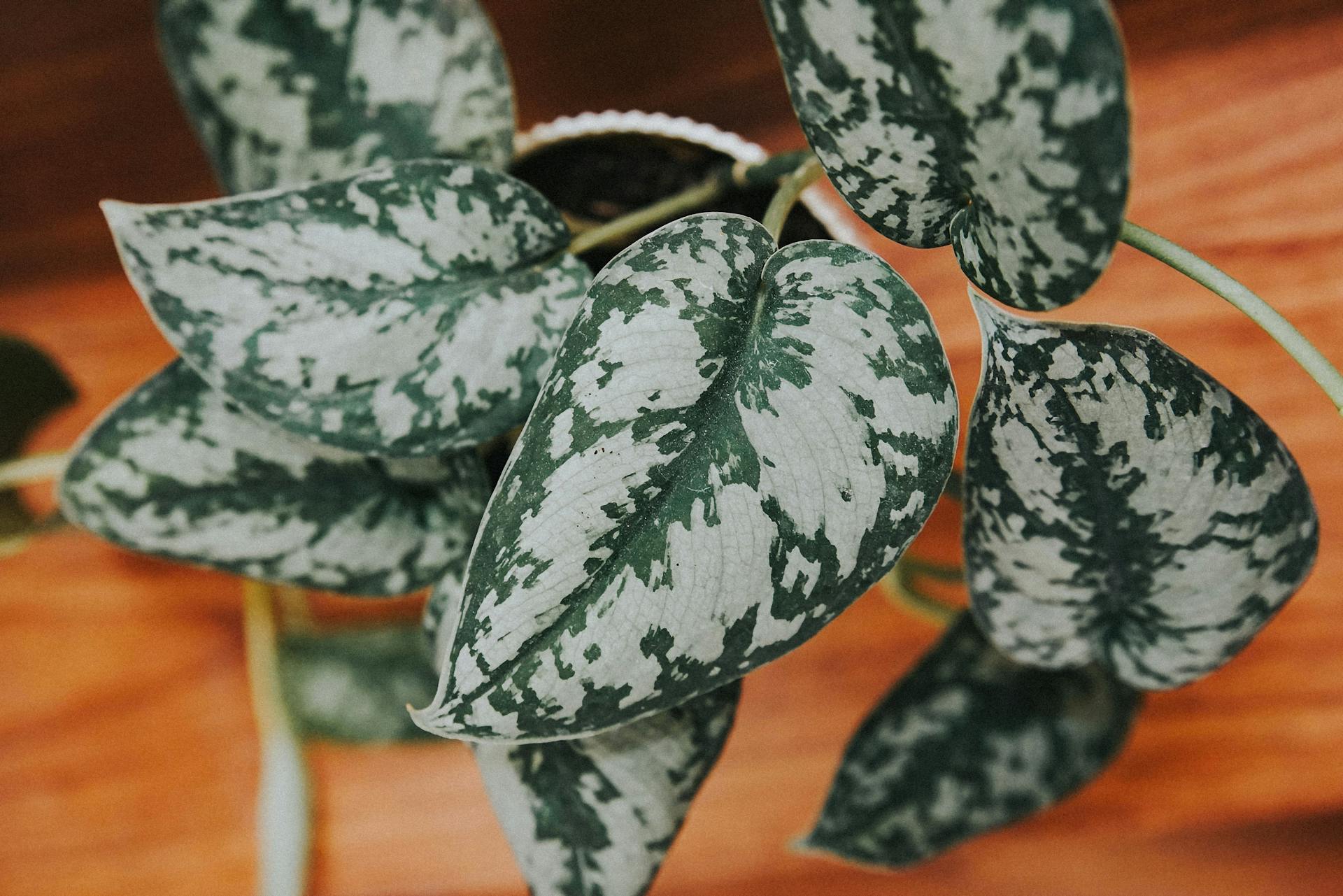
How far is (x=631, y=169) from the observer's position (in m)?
0.48

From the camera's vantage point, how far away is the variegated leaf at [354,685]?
0.60 metres

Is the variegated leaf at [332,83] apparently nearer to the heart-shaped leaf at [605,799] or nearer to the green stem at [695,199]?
the green stem at [695,199]

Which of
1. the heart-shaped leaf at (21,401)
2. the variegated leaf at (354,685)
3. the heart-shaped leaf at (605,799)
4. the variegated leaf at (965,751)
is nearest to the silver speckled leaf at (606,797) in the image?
the heart-shaped leaf at (605,799)

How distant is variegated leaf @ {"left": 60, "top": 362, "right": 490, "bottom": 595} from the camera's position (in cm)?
38

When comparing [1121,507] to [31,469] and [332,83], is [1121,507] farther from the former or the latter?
[31,469]

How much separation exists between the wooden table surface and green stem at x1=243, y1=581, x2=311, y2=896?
0.03 m

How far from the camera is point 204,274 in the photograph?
12.9 inches

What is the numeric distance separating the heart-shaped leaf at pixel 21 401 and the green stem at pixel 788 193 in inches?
17.4

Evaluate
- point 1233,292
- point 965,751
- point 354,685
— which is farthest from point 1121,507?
point 354,685

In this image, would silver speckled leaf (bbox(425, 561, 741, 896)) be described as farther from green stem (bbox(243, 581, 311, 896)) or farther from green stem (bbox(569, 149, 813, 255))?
green stem (bbox(243, 581, 311, 896))

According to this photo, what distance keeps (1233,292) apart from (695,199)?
220mm

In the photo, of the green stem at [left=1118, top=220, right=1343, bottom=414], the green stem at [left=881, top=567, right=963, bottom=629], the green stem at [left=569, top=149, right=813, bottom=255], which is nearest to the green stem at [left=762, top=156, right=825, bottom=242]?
the green stem at [left=569, top=149, right=813, bottom=255]

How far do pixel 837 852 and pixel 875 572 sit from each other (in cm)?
24

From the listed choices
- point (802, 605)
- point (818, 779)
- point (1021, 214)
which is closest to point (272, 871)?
point (818, 779)
